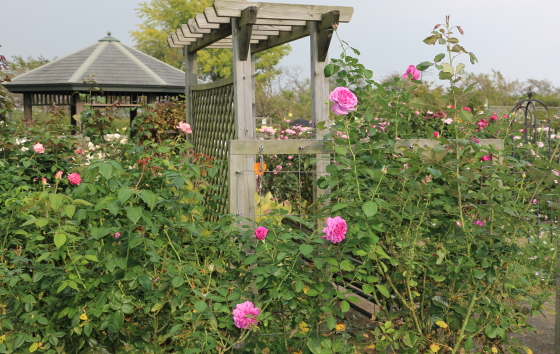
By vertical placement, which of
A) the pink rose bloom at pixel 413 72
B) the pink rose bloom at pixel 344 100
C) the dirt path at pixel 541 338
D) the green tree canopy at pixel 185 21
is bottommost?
the dirt path at pixel 541 338

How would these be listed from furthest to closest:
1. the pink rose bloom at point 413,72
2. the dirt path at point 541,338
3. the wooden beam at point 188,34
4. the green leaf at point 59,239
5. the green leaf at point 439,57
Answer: the wooden beam at point 188,34 < the dirt path at point 541,338 < the pink rose bloom at point 413,72 < the green leaf at point 439,57 < the green leaf at point 59,239

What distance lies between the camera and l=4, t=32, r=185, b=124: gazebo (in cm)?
1364

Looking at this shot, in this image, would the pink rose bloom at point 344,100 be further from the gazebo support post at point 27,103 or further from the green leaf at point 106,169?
the gazebo support post at point 27,103

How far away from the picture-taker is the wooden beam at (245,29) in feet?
11.8

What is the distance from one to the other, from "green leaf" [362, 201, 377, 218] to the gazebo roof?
11941 millimetres

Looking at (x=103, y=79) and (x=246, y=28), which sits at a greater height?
(x=103, y=79)

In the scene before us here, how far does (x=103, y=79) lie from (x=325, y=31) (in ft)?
36.8

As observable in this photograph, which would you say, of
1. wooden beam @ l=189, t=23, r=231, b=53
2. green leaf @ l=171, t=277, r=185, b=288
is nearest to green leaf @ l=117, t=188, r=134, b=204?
green leaf @ l=171, t=277, r=185, b=288

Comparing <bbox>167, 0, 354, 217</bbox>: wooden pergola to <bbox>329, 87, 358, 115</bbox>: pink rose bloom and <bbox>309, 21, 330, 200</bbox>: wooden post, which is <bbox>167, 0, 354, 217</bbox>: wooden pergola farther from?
<bbox>329, 87, 358, 115</bbox>: pink rose bloom

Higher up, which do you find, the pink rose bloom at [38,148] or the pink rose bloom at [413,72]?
the pink rose bloom at [413,72]

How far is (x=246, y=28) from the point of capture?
144 inches

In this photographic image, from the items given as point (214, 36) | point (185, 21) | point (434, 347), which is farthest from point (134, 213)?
point (185, 21)

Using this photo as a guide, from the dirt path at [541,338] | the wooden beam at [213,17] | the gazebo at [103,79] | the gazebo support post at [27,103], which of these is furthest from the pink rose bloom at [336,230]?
the gazebo support post at [27,103]

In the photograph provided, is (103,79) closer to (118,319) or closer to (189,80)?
(189,80)
